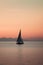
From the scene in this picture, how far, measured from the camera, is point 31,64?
1844 centimetres

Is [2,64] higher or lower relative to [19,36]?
lower

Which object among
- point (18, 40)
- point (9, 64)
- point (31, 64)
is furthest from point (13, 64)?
point (18, 40)

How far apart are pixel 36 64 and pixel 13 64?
224cm

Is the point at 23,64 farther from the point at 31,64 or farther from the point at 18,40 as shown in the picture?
Answer: the point at 18,40

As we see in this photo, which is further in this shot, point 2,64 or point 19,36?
point 19,36

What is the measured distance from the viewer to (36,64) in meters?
18.1

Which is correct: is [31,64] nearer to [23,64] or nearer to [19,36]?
[23,64]

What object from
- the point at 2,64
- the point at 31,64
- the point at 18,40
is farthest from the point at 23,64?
the point at 18,40

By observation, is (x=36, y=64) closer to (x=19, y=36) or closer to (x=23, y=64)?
(x=23, y=64)

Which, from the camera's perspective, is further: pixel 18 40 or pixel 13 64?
pixel 18 40

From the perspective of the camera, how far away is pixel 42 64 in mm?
18266

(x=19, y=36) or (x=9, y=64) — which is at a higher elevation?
(x=19, y=36)

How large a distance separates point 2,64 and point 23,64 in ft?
6.77

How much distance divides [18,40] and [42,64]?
4444cm
